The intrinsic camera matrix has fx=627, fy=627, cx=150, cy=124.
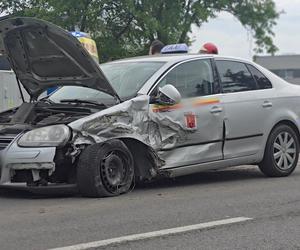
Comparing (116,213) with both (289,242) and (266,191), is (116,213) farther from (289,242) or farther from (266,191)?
(266,191)

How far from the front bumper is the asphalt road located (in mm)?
340

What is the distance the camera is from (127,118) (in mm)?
6918

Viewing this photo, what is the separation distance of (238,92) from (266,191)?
1.40 meters

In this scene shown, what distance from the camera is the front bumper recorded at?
6.43m

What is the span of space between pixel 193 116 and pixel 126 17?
21.9 meters

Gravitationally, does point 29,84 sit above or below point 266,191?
above

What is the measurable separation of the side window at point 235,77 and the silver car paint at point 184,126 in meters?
0.12

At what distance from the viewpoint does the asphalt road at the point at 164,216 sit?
5.02 meters

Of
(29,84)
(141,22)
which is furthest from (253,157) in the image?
(141,22)

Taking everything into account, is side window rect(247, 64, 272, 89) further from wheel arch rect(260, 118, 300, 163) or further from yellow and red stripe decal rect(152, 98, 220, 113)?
yellow and red stripe decal rect(152, 98, 220, 113)

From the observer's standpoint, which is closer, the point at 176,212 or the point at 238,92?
the point at 176,212

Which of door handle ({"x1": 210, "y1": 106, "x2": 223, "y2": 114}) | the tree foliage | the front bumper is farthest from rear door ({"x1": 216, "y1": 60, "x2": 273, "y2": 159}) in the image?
the tree foliage

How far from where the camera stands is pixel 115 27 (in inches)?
1144

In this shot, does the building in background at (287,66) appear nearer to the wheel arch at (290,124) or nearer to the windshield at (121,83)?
the wheel arch at (290,124)
